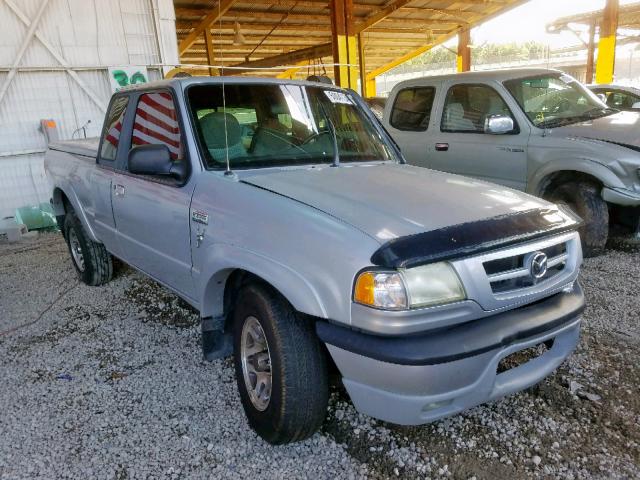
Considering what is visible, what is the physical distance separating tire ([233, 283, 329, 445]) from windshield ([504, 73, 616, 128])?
4.24m

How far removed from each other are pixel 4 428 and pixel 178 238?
4.55ft

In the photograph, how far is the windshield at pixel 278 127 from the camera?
117 inches

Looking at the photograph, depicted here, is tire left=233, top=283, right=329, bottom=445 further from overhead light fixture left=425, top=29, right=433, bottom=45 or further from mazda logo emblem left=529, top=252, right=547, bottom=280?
overhead light fixture left=425, top=29, right=433, bottom=45

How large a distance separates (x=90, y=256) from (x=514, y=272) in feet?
13.2

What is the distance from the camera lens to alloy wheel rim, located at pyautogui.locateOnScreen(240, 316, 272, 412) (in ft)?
8.04

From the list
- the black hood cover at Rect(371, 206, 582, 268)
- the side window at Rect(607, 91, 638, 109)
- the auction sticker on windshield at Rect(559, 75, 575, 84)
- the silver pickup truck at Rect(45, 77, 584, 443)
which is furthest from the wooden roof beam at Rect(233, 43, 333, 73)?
the black hood cover at Rect(371, 206, 582, 268)

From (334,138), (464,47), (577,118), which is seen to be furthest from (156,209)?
(464,47)

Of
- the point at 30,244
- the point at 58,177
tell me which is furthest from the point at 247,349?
the point at 30,244

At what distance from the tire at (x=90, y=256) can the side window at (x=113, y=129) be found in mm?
1040

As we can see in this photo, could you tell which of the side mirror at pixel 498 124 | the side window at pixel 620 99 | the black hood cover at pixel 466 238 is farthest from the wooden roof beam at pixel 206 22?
the black hood cover at pixel 466 238

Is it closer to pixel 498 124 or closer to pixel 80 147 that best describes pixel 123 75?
pixel 80 147

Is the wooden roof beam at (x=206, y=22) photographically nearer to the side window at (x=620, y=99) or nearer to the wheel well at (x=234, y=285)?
the side window at (x=620, y=99)

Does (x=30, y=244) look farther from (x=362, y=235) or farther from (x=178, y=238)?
(x=362, y=235)

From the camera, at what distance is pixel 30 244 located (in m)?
7.06
